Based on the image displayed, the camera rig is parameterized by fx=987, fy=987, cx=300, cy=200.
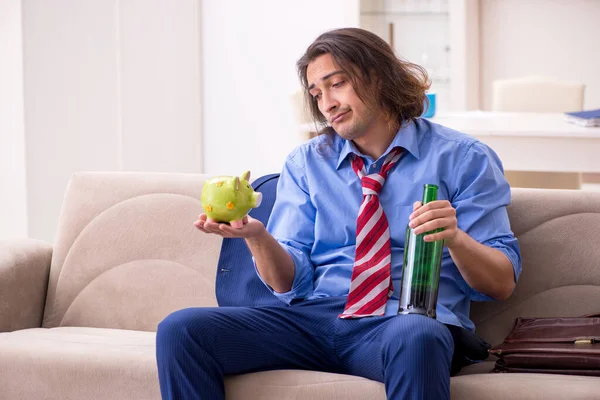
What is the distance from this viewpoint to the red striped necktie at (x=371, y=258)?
2.09 m

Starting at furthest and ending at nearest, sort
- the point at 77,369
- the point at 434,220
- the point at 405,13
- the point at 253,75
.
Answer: the point at 405,13 < the point at 253,75 < the point at 77,369 < the point at 434,220

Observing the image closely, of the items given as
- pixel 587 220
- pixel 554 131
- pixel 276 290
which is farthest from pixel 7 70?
pixel 587 220

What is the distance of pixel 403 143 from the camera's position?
7.20 ft

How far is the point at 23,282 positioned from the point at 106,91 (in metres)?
2.59

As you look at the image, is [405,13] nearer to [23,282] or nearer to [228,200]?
[23,282]

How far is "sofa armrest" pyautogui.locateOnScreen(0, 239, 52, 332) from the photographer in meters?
2.49

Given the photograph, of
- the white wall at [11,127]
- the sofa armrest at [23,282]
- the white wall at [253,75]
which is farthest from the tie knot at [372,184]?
the white wall at [253,75]

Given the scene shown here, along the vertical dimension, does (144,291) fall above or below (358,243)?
below

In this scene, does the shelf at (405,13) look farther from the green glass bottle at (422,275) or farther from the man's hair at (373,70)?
the green glass bottle at (422,275)

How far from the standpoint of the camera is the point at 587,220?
2312 millimetres

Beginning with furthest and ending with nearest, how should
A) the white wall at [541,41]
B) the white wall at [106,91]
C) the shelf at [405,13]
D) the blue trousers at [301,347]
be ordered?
the white wall at [541,41]
the shelf at [405,13]
the white wall at [106,91]
the blue trousers at [301,347]

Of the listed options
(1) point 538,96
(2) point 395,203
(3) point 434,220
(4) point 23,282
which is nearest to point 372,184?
(2) point 395,203

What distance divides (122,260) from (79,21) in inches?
95.2

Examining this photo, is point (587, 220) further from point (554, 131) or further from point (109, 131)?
point (109, 131)
